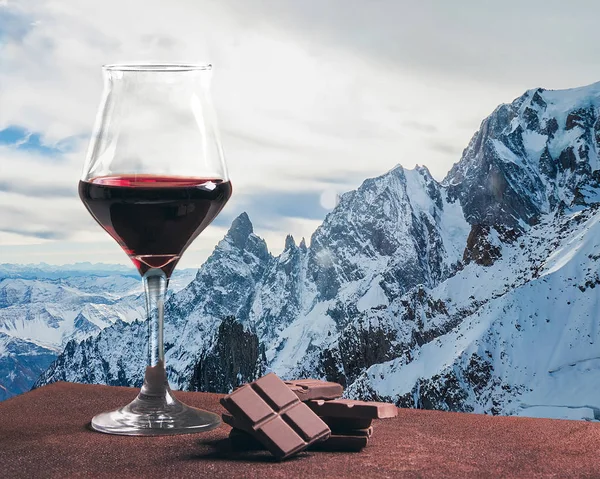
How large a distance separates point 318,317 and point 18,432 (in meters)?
69.9

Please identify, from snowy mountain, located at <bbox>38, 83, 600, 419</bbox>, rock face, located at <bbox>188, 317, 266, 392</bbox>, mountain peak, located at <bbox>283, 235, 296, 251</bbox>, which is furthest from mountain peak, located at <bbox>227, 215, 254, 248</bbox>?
rock face, located at <bbox>188, 317, 266, 392</bbox>

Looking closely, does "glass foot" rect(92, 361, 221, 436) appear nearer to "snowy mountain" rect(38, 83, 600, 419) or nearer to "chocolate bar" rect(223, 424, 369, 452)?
"chocolate bar" rect(223, 424, 369, 452)

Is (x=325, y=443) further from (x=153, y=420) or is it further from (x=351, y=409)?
(x=153, y=420)

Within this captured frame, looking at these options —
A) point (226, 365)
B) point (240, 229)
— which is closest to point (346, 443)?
point (226, 365)

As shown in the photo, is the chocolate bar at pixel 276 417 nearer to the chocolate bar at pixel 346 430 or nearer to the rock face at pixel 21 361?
the chocolate bar at pixel 346 430

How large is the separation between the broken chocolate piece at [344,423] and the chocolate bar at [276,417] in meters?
0.04

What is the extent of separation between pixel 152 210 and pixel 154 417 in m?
0.20

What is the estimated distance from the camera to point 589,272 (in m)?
31.3

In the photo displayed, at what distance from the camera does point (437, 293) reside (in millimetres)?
45094

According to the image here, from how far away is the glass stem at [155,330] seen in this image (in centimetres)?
72

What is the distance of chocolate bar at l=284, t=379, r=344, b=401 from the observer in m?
0.70

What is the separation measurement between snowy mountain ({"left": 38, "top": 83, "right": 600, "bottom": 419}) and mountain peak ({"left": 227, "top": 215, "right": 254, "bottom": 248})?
0.14 metres

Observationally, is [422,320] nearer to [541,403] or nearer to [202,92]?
[541,403]

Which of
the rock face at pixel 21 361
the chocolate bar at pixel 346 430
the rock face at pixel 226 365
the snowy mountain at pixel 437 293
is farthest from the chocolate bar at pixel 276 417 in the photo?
the rock face at pixel 21 361
